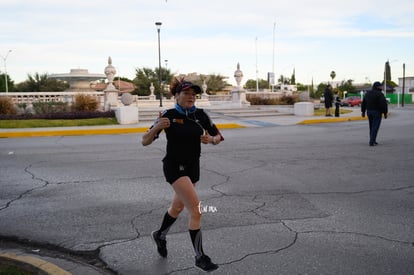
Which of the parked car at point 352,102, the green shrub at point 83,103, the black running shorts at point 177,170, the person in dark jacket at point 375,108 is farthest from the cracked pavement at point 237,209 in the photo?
the parked car at point 352,102

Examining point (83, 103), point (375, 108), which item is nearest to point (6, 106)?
point (83, 103)

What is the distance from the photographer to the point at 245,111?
87.8ft

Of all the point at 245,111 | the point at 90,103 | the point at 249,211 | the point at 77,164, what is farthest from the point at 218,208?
the point at 245,111

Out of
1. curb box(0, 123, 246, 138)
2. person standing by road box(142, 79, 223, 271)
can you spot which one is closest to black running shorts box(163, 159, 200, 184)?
person standing by road box(142, 79, 223, 271)

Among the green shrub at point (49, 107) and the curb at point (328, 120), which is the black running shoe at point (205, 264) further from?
the green shrub at point (49, 107)

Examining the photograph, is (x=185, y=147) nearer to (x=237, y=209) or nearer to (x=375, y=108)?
(x=237, y=209)

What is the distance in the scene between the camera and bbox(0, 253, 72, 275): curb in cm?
367

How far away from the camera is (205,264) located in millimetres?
3752

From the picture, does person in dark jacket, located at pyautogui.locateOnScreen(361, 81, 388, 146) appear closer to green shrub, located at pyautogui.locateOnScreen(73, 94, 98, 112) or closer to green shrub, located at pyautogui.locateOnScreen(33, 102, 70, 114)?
green shrub, located at pyautogui.locateOnScreen(73, 94, 98, 112)

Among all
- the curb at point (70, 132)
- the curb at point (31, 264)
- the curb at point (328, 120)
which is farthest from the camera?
the curb at point (328, 120)

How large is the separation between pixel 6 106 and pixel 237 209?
2005 centimetres

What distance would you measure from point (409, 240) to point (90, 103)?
21.3 metres

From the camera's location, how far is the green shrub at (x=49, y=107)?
73.8ft

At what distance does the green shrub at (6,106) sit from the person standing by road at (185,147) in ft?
68.4
